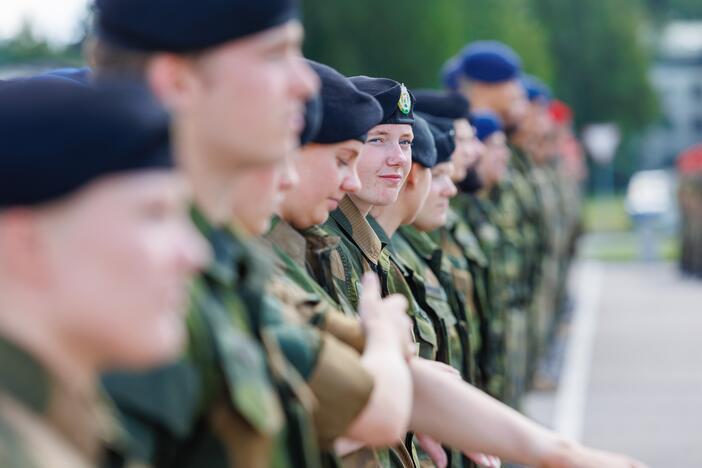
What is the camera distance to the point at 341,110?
14.6 feet

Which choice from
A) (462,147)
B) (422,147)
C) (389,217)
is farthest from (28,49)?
(389,217)

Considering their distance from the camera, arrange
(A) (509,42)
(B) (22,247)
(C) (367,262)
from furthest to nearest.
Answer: (A) (509,42) → (C) (367,262) → (B) (22,247)

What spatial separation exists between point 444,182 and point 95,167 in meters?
4.47

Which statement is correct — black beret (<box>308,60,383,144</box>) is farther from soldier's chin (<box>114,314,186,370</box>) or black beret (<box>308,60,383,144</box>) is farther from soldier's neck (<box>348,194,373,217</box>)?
soldier's chin (<box>114,314,186,370</box>)

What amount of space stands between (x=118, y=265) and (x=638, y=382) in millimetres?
12812

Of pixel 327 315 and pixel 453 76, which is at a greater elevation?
pixel 327 315

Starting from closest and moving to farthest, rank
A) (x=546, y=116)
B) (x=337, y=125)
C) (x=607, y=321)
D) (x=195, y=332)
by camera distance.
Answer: (x=195, y=332), (x=337, y=125), (x=546, y=116), (x=607, y=321)

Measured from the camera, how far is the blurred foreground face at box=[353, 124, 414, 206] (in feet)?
17.6

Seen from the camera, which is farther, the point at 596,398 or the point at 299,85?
the point at 596,398

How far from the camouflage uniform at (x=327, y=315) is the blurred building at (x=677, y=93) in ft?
318

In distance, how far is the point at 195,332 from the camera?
282cm

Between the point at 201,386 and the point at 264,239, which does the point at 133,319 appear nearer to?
the point at 201,386

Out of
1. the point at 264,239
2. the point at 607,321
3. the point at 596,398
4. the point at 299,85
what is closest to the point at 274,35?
the point at 299,85

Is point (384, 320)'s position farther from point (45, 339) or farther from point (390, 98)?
point (390, 98)
